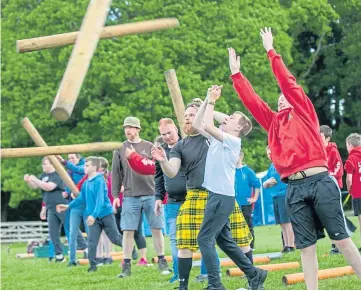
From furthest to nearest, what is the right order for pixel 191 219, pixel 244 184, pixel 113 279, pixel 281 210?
pixel 281 210 → pixel 244 184 → pixel 113 279 → pixel 191 219

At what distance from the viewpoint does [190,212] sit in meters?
7.87

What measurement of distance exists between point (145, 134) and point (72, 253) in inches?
517

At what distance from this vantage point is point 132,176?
10266 millimetres

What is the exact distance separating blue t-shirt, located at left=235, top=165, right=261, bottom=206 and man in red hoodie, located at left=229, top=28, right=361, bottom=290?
476cm

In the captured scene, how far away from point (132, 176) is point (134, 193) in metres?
0.21

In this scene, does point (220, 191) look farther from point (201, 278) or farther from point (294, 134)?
point (201, 278)

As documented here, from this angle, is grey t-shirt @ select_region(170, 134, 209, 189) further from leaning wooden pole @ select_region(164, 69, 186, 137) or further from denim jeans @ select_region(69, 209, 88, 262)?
denim jeans @ select_region(69, 209, 88, 262)

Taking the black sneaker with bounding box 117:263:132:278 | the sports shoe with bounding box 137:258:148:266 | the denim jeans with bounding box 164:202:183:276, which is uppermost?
the denim jeans with bounding box 164:202:183:276

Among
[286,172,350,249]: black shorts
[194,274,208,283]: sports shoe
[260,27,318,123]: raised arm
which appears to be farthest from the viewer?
[194,274,208,283]: sports shoe

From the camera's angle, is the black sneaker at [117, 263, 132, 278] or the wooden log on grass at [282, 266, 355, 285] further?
the black sneaker at [117, 263, 132, 278]

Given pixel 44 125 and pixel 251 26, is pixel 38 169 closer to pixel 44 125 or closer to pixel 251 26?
pixel 44 125

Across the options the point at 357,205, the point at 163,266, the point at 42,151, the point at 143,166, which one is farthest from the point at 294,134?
the point at 357,205

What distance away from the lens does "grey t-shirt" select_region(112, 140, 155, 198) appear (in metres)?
10.1

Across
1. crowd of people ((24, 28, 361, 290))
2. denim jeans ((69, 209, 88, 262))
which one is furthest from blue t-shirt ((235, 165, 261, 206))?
denim jeans ((69, 209, 88, 262))
